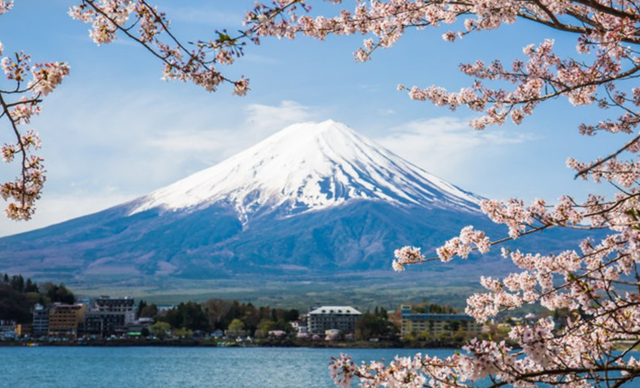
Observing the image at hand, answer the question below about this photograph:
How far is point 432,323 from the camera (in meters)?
91.4

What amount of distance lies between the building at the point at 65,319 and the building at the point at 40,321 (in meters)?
0.58

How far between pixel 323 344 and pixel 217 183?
302ft

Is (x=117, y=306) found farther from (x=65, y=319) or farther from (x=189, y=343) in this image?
(x=189, y=343)

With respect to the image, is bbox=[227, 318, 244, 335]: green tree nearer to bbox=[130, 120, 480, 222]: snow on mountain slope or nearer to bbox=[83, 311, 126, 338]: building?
bbox=[83, 311, 126, 338]: building

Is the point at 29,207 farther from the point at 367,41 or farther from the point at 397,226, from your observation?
the point at 397,226

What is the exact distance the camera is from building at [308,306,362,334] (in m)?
98.4

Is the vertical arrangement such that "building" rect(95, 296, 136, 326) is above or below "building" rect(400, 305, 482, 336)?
above

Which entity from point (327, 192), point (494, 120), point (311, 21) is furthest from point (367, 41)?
point (327, 192)

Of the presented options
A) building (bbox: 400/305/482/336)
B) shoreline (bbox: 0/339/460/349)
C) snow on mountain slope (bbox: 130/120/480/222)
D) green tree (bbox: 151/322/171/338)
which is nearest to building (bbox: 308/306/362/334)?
shoreline (bbox: 0/339/460/349)

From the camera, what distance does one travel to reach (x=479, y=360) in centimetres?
345

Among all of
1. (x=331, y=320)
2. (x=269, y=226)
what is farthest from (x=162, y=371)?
(x=269, y=226)

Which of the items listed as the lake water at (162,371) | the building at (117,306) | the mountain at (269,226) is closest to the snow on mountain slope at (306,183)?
the mountain at (269,226)

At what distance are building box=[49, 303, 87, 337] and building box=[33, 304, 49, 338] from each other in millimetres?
576

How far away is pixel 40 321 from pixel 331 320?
33.4m
